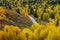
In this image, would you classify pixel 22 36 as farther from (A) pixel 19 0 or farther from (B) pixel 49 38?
(A) pixel 19 0

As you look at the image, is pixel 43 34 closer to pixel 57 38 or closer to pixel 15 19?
pixel 57 38

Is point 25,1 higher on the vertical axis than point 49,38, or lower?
lower

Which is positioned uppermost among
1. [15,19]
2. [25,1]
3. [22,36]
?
[22,36]

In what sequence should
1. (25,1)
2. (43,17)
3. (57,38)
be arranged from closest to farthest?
1. (57,38)
2. (43,17)
3. (25,1)

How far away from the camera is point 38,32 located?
48.7m

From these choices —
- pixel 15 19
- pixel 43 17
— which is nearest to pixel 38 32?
pixel 15 19

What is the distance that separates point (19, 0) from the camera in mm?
197375

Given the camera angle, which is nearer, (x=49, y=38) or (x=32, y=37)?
(x=49, y=38)

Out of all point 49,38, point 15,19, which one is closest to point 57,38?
point 49,38

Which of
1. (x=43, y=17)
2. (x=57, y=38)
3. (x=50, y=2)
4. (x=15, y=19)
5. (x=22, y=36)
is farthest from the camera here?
(x=50, y=2)

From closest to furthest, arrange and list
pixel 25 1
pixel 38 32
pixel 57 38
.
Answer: pixel 57 38 → pixel 38 32 → pixel 25 1

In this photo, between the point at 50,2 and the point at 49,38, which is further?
the point at 50,2

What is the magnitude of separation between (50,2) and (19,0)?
26809 millimetres

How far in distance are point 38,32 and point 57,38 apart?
9.03 m
